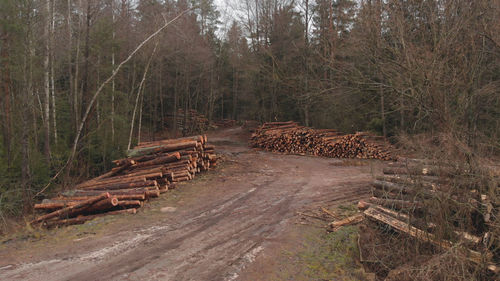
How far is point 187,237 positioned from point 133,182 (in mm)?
4275

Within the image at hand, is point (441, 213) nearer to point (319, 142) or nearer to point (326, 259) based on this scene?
point (326, 259)

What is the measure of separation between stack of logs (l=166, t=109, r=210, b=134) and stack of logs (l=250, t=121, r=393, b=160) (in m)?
9.57

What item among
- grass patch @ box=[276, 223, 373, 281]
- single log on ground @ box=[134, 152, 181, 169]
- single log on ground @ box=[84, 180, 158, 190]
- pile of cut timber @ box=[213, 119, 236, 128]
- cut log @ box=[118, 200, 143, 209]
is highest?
pile of cut timber @ box=[213, 119, 236, 128]

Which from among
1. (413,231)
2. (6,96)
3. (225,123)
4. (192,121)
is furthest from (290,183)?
(225,123)

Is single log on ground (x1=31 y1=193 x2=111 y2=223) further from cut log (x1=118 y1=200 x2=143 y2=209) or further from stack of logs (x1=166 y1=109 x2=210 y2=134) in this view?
stack of logs (x1=166 y1=109 x2=210 y2=134)

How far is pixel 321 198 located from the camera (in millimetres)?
8695

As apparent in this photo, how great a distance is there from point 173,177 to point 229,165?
4154 mm

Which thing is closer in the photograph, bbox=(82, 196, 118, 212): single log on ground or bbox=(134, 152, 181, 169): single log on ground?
bbox=(82, 196, 118, 212): single log on ground

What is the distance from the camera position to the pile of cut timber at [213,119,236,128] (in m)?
36.4

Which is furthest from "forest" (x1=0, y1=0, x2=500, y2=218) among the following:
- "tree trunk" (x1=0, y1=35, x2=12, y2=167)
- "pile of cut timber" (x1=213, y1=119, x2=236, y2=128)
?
"pile of cut timber" (x1=213, y1=119, x2=236, y2=128)

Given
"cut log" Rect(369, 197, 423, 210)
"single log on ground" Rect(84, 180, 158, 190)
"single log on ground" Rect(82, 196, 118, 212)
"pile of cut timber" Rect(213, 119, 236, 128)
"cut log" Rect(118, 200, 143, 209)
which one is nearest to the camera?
"cut log" Rect(369, 197, 423, 210)

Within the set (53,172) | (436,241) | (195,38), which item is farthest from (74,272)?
(195,38)

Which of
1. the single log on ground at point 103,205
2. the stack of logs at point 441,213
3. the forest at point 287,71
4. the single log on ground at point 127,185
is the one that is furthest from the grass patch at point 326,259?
the single log on ground at point 127,185

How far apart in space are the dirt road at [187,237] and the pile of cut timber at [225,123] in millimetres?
25304
